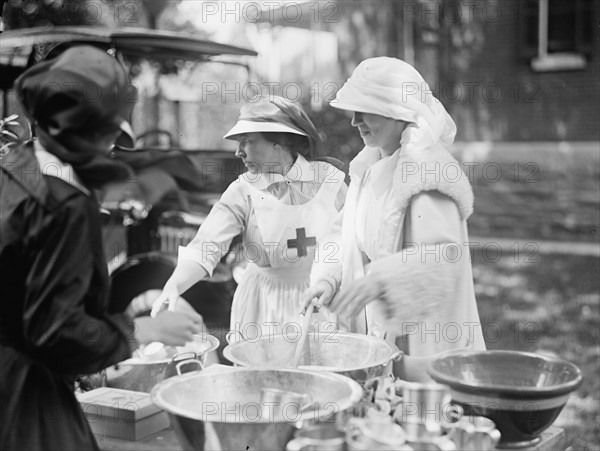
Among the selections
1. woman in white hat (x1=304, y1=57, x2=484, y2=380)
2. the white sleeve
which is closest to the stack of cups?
woman in white hat (x1=304, y1=57, x2=484, y2=380)

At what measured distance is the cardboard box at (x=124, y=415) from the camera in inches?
86.0

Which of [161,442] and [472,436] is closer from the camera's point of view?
[472,436]

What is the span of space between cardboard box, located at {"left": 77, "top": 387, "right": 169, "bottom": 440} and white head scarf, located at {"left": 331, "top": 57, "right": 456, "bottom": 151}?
1.07 m

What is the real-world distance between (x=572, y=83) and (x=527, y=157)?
41.3 inches

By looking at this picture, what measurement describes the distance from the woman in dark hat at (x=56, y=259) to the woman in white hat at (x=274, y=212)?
941mm

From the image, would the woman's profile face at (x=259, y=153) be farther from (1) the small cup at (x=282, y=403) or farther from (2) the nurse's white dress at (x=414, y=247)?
(1) the small cup at (x=282, y=403)

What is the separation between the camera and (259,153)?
2670mm

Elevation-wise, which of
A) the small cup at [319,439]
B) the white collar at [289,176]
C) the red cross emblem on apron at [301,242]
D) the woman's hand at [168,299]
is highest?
the white collar at [289,176]

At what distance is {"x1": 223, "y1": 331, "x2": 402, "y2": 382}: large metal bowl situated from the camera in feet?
7.26

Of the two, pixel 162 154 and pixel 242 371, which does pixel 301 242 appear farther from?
pixel 162 154

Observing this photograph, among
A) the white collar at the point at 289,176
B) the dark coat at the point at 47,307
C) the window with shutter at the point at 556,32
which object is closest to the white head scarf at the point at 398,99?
the white collar at the point at 289,176

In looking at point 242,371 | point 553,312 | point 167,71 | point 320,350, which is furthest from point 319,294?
point 553,312

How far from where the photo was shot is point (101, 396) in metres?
2.34

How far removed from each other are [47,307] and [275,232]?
1249 mm
